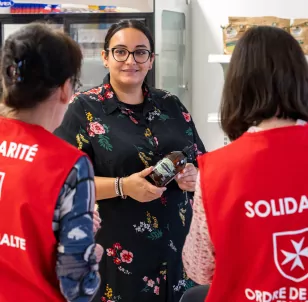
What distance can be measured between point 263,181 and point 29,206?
1.57ft

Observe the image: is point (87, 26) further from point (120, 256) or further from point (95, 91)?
point (120, 256)

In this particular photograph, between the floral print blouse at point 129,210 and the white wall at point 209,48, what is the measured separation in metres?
1.45

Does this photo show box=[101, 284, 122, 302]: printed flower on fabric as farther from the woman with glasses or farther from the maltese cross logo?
the maltese cross logo

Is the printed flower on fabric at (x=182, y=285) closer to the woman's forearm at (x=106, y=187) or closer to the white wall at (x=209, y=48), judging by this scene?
the woman's forearm at (x=106, y=187)

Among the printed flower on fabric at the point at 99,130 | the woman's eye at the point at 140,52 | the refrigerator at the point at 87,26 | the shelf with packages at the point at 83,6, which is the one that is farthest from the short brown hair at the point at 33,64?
the refrigerator at the point at 87,26

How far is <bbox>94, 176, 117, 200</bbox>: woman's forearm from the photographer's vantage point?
1.58 meters

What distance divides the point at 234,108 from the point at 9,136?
0.49 m

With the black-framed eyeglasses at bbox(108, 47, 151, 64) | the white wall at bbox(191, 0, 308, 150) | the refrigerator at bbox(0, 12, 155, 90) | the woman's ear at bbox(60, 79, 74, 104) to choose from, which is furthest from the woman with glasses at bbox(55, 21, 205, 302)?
the white wall at bbox(191, 0, 308, 150)

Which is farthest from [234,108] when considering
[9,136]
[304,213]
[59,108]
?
[9,136]

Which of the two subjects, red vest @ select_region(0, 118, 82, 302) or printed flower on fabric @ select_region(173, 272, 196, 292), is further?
printed flower on fabric @ select_region(173, 272, 196, 292)

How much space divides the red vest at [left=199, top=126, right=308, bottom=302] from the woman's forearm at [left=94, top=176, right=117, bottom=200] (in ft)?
1.94

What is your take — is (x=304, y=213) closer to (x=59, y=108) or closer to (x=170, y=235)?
(x=59, y=108)

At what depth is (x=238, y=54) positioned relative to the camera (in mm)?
1058

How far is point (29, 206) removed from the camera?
38.5 inches
